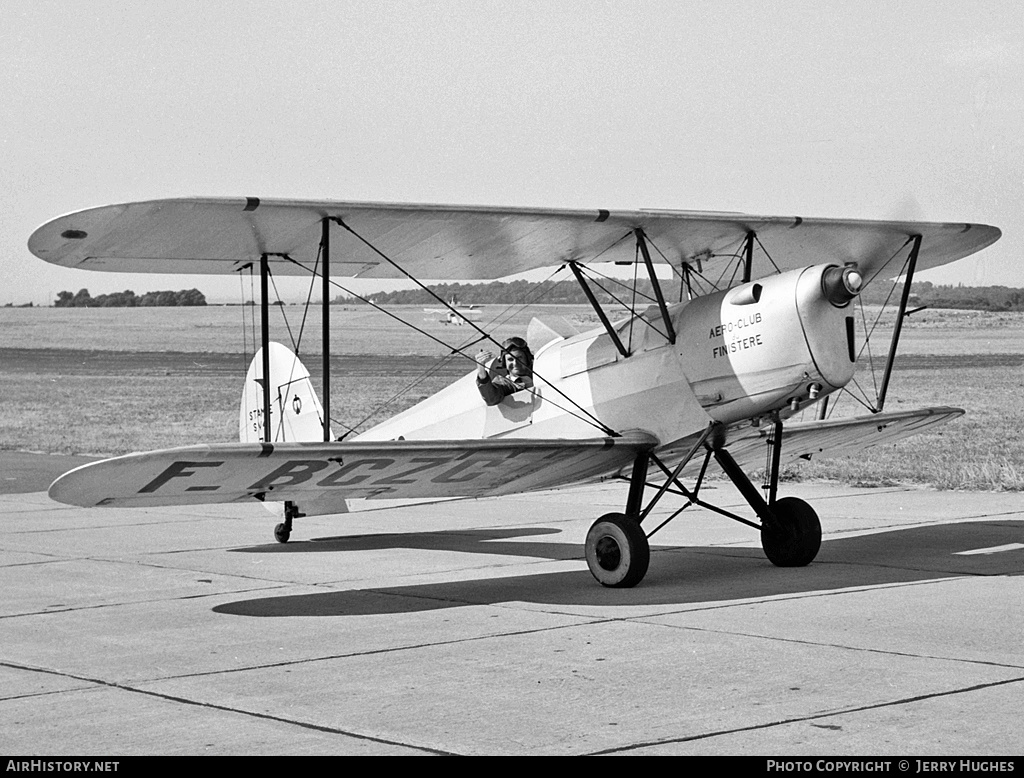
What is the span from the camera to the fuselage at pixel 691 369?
29.3 ft

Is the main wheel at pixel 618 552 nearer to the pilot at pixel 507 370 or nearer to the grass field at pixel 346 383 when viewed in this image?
the pilot at pixel 507 370

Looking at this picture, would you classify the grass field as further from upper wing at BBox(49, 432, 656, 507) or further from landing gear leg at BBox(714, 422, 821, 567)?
landing gear leg at BBox(714, 422, 821, 567)

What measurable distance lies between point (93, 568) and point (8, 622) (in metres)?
2.67

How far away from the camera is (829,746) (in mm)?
5039

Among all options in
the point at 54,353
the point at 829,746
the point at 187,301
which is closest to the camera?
the point at 829,746

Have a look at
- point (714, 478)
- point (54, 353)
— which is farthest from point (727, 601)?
point (54, 353)

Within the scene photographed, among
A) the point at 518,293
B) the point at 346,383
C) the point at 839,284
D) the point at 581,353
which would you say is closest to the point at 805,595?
the point at 839,284

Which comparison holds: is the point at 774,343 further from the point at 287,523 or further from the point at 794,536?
the point at 287,523

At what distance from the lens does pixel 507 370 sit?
428 inches

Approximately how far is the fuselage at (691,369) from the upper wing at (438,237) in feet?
2.34

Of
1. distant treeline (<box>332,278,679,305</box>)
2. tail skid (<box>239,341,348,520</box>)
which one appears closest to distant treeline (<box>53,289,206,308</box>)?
distant treeline (<box>332,278,679,305</box>)

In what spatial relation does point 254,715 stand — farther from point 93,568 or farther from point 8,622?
point 93,568

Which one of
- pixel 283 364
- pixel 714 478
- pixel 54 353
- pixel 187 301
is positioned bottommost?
pixel 714 478
